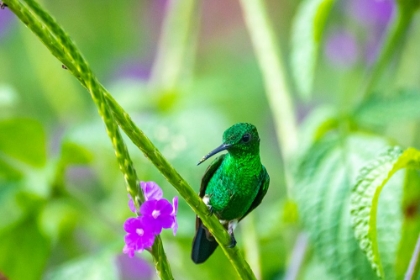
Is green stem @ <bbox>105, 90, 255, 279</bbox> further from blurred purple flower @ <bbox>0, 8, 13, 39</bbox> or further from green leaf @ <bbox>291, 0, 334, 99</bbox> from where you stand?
blurred purple flower @ <bbox>0, 8, 13, 39</bbox>

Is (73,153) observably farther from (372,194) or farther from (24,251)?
(372,194)

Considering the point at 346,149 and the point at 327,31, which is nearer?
the point at 346,149

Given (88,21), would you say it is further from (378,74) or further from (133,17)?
(378,74)

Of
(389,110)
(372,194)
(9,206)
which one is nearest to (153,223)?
(372,194)

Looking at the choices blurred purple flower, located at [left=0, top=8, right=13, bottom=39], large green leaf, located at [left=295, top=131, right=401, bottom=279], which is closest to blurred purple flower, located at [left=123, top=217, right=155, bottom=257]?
large green leaf, located at [left=295, top=131, right=401, bottom=279]

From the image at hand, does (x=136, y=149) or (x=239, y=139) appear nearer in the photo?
(x=239, y=139)

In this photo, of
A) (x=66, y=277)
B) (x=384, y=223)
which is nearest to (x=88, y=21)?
(x=66, y=277)

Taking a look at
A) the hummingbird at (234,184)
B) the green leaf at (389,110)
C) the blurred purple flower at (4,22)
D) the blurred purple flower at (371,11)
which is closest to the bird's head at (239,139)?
the hummingbird at (234,184)
